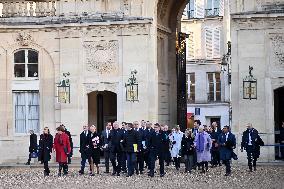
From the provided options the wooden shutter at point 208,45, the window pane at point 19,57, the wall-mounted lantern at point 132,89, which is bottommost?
the wall-mounted lantern at point 132,89

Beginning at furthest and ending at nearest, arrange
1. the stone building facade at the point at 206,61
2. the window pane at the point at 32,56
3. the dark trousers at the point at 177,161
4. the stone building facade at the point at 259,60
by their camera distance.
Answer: the stone building facade at the point at 206,61, the window pane at the point at 32,56, the stone building facade at the point at 259,60, the dark trousers at the point at 177,161

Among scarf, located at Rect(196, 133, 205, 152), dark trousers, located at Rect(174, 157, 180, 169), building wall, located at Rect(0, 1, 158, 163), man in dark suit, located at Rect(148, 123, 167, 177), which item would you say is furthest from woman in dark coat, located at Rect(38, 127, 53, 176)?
building wall, located at Rect(0, 1, 158, 163)

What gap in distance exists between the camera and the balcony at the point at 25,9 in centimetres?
3731

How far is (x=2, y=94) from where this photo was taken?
123 feet

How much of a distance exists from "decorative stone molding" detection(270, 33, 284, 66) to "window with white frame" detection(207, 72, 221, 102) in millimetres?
23003

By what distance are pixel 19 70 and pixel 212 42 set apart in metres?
22.6

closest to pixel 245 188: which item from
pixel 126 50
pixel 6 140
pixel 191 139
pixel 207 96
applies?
pixel 191 139

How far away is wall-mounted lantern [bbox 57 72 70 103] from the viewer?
36625 mm

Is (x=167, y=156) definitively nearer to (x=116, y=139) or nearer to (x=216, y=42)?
(x=116, y=139)

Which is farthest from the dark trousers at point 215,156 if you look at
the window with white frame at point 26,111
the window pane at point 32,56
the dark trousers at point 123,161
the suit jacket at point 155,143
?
the window pane at point 32,56

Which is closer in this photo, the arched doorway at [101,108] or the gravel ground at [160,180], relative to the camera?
the gravel ground at [160,180]

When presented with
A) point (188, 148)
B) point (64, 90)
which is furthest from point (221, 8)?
point (188, 148)

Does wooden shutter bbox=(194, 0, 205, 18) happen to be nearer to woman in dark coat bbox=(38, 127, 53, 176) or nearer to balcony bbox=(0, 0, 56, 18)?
balcony bbox=(0, 0, 56, 18)

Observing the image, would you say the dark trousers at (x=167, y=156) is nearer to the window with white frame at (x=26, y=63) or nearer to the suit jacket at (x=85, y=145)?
the suit jacket at (x=85, y=145)
